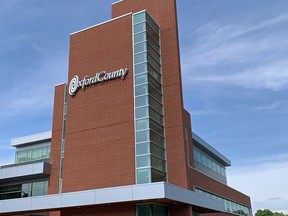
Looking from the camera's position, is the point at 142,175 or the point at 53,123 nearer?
the point at 142,175

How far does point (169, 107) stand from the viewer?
1110 inches

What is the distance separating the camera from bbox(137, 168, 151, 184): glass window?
80.5 feet

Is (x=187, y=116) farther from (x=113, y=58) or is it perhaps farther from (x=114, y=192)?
(x=114, y=192)

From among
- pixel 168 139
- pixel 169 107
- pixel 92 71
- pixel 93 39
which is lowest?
pixel 168 139

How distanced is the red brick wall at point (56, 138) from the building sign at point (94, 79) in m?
2.90

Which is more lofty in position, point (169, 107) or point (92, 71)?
point (92, 71)

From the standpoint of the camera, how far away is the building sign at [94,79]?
92.9 ft

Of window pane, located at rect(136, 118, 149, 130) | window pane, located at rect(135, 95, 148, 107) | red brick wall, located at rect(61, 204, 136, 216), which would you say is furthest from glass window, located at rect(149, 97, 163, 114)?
red brick wall, located at rect(61, 204, 136, 216)

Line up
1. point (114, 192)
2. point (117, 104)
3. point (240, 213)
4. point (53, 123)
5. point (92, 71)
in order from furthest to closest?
point (240, 213), point (53, 123), point (92, 71), point (117, 104), point (114, 192)

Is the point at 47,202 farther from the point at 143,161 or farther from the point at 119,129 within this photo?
the point at 119,129

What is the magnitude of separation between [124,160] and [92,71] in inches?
324

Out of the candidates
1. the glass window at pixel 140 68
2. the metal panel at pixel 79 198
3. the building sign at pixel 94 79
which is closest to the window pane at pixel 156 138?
the glass window at pixel 140 68

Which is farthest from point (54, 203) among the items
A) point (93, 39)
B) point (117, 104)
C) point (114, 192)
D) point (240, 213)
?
point (240, 213)

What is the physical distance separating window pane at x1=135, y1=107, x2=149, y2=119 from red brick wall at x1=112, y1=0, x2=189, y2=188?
2.30m
